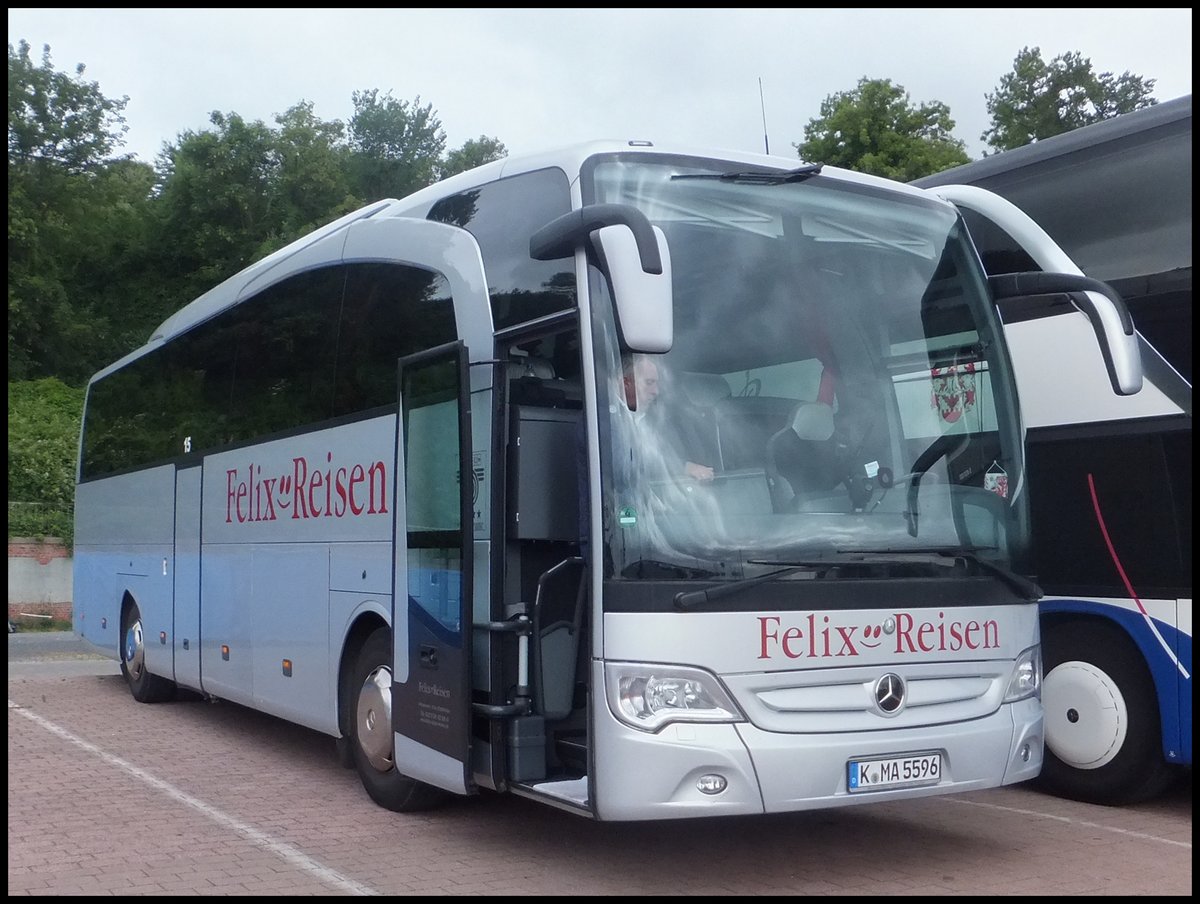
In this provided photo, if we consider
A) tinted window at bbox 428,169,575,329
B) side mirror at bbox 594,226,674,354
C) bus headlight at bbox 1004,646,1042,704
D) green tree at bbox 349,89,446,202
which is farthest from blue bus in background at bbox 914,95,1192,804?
green tree at bbox 349,89,446,202

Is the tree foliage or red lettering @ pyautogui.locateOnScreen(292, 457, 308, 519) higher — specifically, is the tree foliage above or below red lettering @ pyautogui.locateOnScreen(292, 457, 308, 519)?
above

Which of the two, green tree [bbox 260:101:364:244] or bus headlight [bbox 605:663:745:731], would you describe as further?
green tree [bbox 260:101:364:244]

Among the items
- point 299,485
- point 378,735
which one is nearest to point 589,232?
point 378,735

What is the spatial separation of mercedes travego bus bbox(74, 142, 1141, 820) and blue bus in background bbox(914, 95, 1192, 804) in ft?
4.18

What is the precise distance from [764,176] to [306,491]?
4303mm

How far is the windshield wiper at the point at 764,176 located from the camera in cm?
671

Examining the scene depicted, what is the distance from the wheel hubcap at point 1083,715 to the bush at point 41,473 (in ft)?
71.7

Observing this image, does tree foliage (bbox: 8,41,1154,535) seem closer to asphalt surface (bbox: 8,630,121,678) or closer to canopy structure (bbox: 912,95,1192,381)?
asphalt surface (bbox: 8,630,121,678)

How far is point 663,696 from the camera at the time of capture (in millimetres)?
6016

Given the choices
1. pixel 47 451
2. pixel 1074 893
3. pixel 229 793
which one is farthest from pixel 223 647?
pixel 47 451

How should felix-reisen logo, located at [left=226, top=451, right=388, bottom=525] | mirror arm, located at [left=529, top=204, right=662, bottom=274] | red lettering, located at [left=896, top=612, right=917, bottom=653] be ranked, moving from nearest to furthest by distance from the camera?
mirror arm, located at [left=529, top=204, right=662, bottom=274], red lettering, located at [left=896, top=612, right=917, bottom=653], felix-reisen logo, located at [left=226, top=451, right=388, bottom=525]

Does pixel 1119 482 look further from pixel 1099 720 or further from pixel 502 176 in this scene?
pixel 502 176

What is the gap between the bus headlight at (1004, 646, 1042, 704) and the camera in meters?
6.91

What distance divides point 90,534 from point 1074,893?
12.8 metres
